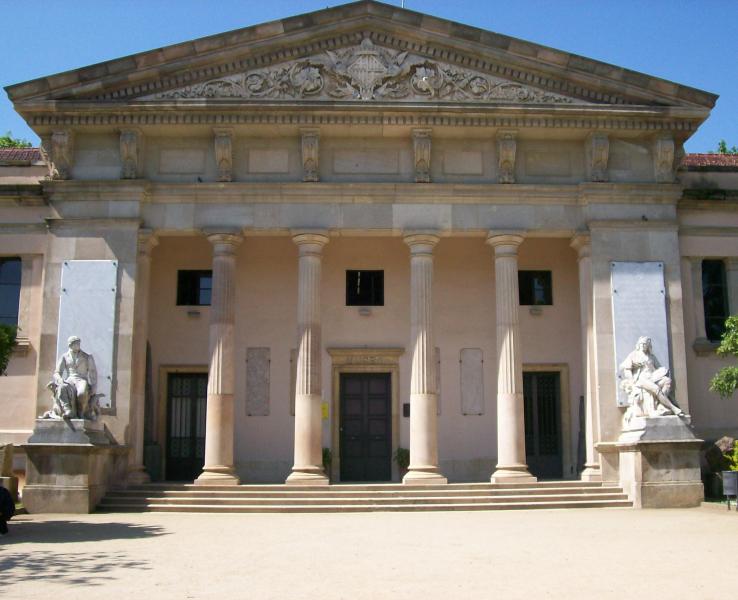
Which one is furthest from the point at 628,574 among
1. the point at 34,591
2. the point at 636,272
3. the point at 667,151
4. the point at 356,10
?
the point at 356,10

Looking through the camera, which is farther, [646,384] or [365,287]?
[365,287]

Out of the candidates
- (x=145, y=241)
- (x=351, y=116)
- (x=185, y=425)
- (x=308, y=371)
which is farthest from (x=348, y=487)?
(x=351, y=116)

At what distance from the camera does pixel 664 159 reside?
2308 cm

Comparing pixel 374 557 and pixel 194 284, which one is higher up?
pixel 194 284

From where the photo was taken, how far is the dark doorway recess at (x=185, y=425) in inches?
977

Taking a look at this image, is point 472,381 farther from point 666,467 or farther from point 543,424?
point 666,467

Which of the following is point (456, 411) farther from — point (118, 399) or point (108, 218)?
point (108, 218)

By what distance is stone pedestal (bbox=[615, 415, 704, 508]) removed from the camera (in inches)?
777

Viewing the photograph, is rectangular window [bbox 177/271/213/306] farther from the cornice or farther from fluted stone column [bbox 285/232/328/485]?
the cornice

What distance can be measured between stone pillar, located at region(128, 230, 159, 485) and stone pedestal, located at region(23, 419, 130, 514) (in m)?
2.06

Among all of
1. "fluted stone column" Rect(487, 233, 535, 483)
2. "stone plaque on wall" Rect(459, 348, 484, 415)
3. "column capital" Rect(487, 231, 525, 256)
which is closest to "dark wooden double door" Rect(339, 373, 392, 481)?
"stone plaque on wall" Rect(459, 348, 484, 415)

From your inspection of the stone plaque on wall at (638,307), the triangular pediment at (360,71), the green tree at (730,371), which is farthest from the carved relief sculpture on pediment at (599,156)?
the green tree at (730,371)

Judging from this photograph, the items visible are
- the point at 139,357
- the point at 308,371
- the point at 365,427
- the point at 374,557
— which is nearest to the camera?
the point at 374,557

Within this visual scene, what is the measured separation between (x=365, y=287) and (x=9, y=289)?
32.7 ft
